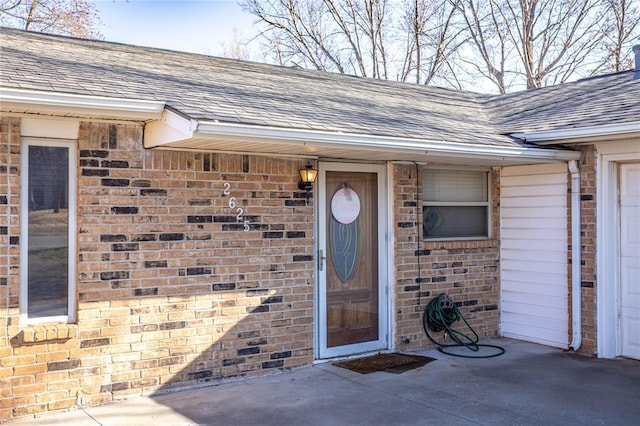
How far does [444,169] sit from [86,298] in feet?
15.0

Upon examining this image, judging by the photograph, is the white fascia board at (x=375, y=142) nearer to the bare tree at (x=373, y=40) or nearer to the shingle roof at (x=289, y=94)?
the shingle roof at (x=289, y=94)

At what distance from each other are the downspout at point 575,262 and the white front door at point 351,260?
86.3 inches

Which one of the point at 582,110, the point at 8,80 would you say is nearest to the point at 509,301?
the point at 582,110

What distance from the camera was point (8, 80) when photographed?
493 centimetres

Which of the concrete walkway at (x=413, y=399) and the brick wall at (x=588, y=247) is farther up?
the brick wall at (x=588, y=247)

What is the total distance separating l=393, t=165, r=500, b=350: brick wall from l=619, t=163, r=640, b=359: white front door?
1.58 metres

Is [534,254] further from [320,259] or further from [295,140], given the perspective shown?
[295,140]

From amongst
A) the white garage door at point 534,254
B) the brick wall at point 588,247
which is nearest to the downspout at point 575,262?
the brick wall at point 588,247

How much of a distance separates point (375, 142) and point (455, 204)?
2.45 meters

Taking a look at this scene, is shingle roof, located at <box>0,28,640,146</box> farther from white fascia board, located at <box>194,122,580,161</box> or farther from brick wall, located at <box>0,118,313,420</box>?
brick wall, located at <box>0,118,313,420</box>

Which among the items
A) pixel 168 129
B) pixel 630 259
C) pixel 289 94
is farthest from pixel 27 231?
pixel 630 259

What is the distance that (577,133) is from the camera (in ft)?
23.4

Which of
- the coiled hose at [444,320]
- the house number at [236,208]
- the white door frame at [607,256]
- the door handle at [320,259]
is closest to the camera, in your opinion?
the house number at [236,208]

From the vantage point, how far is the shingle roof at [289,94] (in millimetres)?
5664
